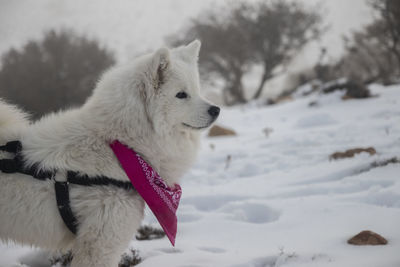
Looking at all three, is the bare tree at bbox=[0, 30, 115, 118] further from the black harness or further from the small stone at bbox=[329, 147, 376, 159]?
the black harness

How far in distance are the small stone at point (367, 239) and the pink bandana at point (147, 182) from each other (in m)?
1.53

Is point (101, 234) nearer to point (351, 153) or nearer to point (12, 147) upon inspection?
point (12, 147)

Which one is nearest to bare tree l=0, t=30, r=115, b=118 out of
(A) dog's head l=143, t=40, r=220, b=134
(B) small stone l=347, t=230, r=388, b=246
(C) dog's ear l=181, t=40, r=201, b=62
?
(C) dog's ear l=181, t=40, r=201, b=62

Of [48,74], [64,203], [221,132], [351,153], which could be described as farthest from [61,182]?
[48,74]

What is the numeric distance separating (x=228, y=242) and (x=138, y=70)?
5.89ft

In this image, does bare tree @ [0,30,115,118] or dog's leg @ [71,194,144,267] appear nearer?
dog's leg @ [71,194,144,267]

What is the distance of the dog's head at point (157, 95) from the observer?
7.34 ft

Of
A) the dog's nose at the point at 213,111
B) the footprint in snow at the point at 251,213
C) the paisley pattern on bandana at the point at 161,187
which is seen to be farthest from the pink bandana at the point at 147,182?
the footprint in snow at the point at 251,213

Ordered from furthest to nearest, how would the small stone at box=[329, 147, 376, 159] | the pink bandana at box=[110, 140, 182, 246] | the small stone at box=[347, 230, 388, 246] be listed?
the small stone at box=[329, 147, 376, 159] → the small stone at box=[347, 230, 388, 246] → the pink bandana at box=[110, 140, 182, 246]

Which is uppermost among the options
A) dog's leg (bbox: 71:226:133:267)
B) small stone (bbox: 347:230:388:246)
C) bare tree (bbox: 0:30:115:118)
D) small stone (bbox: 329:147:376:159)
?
bare tree (bbox: 0:30:115:118)

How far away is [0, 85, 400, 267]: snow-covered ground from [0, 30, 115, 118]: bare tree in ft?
42.0

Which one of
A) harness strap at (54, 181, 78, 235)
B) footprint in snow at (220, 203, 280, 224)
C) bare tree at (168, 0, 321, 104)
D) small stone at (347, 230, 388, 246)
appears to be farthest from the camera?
bare tree at (168, 0, 321, 104)

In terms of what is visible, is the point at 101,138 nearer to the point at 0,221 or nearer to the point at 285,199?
the point at 0,221

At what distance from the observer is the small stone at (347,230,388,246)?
2.40 meters
